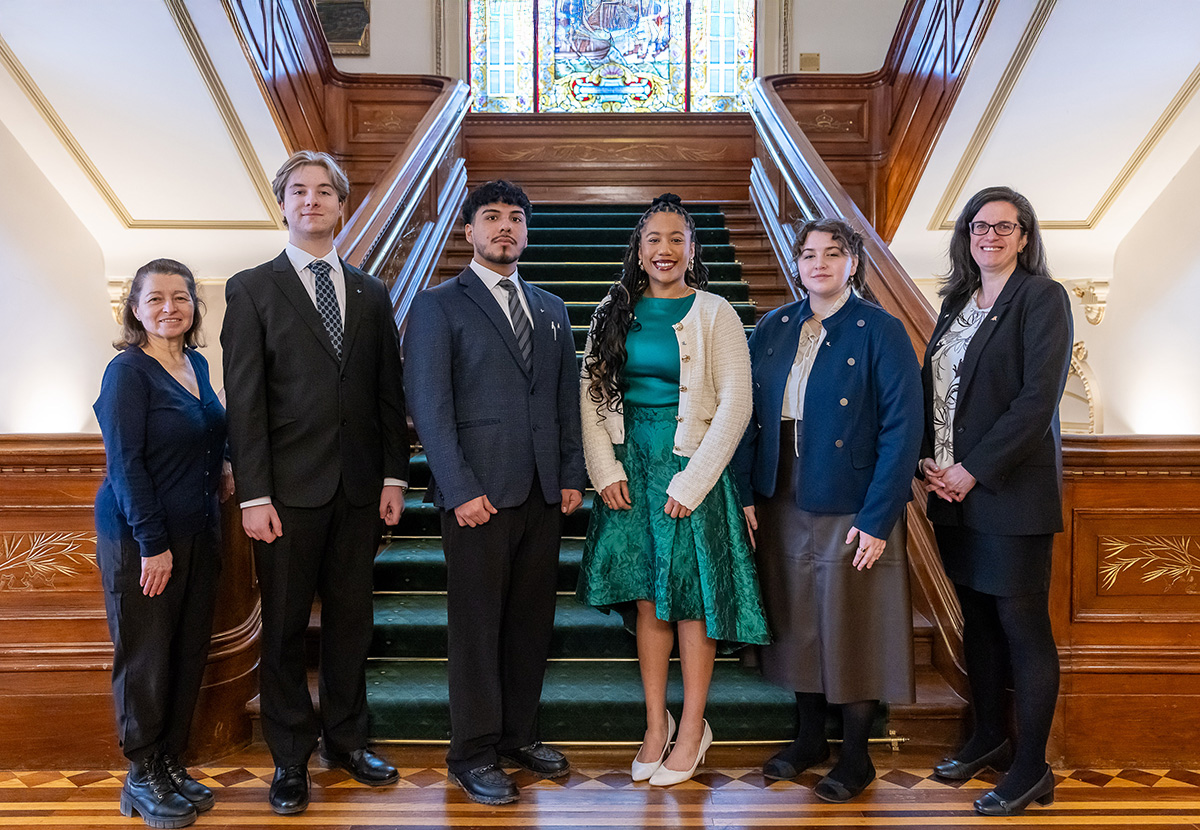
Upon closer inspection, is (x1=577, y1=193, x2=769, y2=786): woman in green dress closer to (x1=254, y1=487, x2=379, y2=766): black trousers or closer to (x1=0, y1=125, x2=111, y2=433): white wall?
(x1=254, y1=487, x2=379, y2=766): black trousers

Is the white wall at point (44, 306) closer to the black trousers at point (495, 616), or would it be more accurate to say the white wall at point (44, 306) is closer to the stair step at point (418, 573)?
the stair step at point (418, 573)

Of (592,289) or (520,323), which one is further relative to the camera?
(592,289)

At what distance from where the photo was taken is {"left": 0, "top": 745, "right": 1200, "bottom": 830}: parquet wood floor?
90.5 inches

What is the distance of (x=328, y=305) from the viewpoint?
7.83 feet

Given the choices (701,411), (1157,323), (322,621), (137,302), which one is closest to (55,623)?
(322,621)

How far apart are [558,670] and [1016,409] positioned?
156 centimetres

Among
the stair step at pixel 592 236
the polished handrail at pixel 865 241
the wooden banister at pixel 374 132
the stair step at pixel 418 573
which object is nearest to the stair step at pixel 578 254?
the stair step at pixel 592 236

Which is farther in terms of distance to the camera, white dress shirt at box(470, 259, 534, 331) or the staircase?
the staircase

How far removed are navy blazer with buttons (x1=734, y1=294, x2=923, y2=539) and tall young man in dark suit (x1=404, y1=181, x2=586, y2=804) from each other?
60 cm

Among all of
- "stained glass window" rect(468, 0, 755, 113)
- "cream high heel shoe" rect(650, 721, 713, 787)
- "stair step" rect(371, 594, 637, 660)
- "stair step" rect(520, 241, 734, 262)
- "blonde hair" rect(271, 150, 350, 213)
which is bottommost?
"cream high heel shoe" rect(650, 721, 713, 787)

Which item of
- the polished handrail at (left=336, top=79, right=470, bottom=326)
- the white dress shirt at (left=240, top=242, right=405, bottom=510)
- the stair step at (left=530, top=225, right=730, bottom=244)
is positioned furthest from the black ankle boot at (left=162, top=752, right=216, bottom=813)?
the stair step at (left=530, top=225, right=730, bottom=244)

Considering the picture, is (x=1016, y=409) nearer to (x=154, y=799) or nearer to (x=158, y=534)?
(x=158, y=534)

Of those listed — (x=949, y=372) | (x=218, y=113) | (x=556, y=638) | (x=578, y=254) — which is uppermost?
(x=218, y=113)

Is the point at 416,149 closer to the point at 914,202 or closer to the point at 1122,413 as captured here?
the point at 914,202
